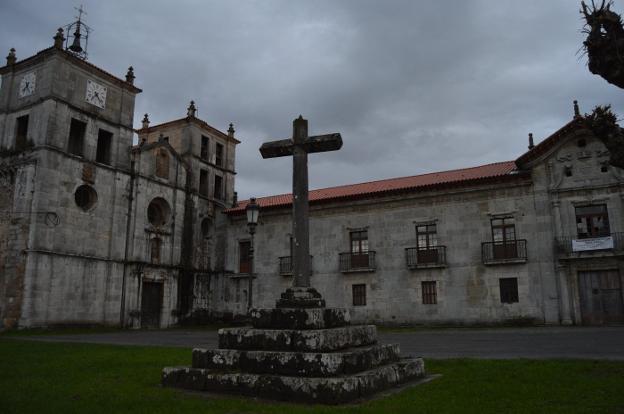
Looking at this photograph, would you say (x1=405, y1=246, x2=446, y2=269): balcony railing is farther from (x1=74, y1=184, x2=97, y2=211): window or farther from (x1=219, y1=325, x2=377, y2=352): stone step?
(x1=219, y1=325, x2=377, y2=352): stone step

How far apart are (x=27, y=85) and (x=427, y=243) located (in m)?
20.5

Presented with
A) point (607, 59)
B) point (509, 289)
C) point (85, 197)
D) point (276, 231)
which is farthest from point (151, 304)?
point (607, 59)

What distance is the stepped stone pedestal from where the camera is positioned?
574 cm

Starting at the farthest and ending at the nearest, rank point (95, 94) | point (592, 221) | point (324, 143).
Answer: point (95, 94) → point (592, 221) → point (324, 143)

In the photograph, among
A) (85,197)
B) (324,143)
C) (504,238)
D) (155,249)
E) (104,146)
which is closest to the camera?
(324,143)

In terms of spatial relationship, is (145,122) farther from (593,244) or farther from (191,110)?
(593,244)

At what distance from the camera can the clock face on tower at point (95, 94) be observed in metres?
24.0

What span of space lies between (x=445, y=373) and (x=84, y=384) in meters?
5.20

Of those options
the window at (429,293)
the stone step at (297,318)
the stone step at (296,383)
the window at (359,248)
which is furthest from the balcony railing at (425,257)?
the stone step at (297,318)

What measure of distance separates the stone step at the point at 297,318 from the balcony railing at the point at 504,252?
56.2 ft

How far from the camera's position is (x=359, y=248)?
26250mm

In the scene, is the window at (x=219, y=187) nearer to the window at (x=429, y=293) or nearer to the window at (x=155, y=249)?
the window at (x=155, y=249)

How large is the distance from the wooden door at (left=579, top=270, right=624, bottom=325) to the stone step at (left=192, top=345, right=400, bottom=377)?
17.4 meters

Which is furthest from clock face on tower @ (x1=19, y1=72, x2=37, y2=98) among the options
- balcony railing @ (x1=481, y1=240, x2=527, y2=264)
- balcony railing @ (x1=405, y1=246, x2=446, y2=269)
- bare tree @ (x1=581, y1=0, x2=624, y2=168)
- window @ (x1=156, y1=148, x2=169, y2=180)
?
bare tree @ (x1=581, y1=0, x2=624, y2=168)
